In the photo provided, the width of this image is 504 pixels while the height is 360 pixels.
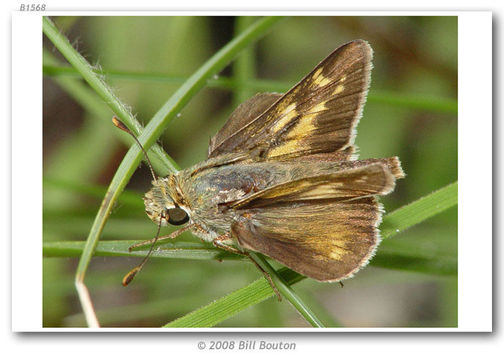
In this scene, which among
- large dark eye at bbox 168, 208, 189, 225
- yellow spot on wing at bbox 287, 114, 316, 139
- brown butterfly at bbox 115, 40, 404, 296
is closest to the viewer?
brown butterfly at bbox 115, 40, 404, 296

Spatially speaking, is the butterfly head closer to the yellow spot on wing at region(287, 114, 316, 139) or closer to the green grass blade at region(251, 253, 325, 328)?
the green grass blade at region(251, 253, 325, 328)

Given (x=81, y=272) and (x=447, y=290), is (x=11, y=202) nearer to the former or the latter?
(x=81, y=272)

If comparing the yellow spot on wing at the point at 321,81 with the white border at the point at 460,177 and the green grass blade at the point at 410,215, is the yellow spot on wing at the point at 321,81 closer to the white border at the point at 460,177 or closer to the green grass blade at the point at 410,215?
the white border at the point at 460,177

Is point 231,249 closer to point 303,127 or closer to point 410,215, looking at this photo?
point 303,127

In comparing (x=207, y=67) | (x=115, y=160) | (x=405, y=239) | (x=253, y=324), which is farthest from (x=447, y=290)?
(x=115, y=160)

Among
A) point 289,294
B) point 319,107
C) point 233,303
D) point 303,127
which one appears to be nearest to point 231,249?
point 233,303

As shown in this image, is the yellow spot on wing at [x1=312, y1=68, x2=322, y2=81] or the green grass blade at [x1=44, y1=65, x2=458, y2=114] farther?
the green grass blade at [x1=44, y1=65, x2=458, y2=114]

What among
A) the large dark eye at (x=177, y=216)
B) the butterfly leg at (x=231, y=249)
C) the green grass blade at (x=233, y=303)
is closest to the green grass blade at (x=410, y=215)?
the green grass blade at (x=233, y=303)

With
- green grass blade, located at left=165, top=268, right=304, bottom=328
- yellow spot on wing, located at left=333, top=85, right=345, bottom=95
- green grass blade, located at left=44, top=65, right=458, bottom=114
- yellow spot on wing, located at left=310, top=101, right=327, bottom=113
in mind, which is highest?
green grass blade, located at left=44, top=65, right=458, bottom=114

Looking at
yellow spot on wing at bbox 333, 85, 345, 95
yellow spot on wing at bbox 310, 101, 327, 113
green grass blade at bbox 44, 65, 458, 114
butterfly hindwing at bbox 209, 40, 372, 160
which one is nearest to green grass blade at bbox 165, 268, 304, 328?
butterfly hindwing at bbox 209, 40, 372, 160
